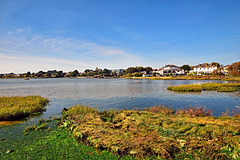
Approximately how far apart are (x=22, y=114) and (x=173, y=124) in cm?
1680

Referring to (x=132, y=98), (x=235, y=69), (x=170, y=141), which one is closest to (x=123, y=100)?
(x=132, y=98)

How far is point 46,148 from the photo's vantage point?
8859 mm

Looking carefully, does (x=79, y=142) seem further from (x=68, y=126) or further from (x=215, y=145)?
(x=215, y=145)

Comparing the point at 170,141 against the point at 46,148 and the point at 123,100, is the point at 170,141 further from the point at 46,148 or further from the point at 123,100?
the point at 123,100

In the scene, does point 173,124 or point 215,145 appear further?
point 173,124

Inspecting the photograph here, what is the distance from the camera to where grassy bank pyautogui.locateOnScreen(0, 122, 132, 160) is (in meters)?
7.91

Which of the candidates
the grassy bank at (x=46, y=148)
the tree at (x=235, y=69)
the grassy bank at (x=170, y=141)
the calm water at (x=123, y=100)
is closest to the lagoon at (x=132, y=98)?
the calm water at (x=123, y=100)

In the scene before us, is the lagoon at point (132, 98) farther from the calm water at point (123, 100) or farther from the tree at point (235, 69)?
the tree at point (235, 69)

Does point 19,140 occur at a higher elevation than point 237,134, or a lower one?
lower

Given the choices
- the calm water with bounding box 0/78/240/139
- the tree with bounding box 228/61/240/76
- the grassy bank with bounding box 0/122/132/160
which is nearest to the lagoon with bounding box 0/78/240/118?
the calm water with bounding box 0/78/240/139

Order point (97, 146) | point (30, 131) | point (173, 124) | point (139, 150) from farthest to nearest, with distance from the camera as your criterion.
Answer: point (30, 131)
point (173, 124)
point (97, 146)
point (139, 150)

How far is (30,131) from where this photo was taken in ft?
39.4

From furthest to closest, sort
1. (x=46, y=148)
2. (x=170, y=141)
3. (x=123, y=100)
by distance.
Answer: (x=123, y=100), (x=46, y=148), (x=170, y=141)

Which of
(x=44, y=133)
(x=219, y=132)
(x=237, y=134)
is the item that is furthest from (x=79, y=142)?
(x=237, y=134)
